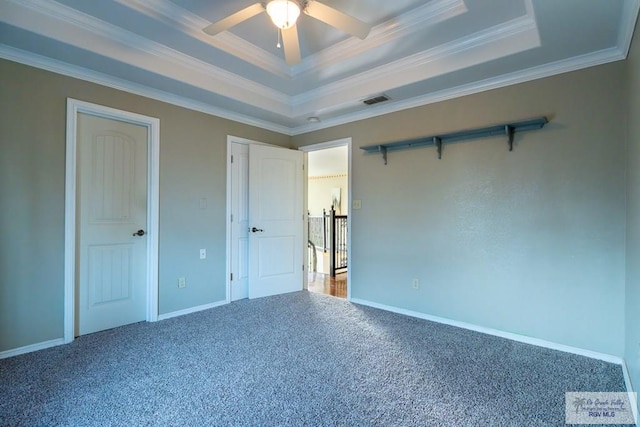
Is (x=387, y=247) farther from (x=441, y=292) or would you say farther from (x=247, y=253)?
(x=247, y=253)

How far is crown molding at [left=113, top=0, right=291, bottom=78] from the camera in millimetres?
2311

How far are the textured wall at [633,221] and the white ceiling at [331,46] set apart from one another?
0.33 meters

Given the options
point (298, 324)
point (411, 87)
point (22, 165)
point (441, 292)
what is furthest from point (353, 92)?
point (22, 165)

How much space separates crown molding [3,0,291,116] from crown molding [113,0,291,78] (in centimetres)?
35

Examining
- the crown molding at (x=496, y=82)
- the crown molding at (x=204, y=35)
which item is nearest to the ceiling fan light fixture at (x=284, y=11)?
the crown molding at (x=204, y=35)

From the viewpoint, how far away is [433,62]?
9.29 ft

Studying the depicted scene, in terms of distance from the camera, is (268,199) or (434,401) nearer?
(434,401)

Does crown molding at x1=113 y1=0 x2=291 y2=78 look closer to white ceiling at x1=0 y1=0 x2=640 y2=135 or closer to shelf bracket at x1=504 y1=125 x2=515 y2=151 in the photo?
white ceiling at x1=0 y1=0 x2=640 y2=135

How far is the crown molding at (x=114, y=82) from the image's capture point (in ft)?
7.91

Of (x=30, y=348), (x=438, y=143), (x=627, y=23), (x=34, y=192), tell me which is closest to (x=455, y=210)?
(x=438, y=143)

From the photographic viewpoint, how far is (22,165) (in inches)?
96.3

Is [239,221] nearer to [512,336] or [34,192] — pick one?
[34,192]

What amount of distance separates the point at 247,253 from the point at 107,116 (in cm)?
213

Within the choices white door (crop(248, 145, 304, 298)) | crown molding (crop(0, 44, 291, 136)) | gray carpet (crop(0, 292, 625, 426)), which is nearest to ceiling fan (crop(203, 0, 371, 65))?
crown molding (crop(0, 44, 291, 136))
